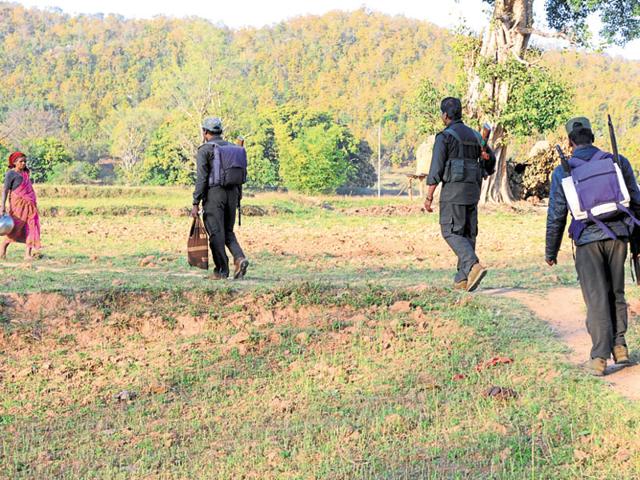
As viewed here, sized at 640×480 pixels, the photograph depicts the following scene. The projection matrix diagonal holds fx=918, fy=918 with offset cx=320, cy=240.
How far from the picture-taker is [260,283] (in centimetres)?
1044

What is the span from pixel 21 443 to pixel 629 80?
97.4 metres

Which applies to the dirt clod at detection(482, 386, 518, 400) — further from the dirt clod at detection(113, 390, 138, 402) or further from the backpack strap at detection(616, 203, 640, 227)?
the dirt clod at detection(113, 390, 138, 402)

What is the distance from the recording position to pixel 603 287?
21.8 feet

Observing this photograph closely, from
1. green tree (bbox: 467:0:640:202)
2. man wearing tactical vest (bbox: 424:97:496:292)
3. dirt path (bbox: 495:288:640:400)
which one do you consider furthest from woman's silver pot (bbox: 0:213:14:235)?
green tree (bbox: 467:0:640:202)

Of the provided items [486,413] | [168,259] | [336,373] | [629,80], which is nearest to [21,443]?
[336,373]

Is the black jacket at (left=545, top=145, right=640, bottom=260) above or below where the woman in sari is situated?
above

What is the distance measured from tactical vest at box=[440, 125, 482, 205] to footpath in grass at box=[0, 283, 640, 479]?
3.39 feet

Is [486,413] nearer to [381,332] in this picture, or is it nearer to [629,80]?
[381,332]

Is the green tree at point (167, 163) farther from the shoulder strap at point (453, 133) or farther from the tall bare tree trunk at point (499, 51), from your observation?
the shoulder strap at point (453, 133)

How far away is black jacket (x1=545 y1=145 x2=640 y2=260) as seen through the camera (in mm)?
6594

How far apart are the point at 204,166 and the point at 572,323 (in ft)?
14.5

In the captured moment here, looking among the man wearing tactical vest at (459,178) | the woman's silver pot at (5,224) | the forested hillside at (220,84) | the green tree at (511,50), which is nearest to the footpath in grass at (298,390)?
the man wearing tactical vest at (459,178)

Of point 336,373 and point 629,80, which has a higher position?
point 629,80

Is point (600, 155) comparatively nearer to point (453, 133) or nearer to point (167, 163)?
point (453, 133)
